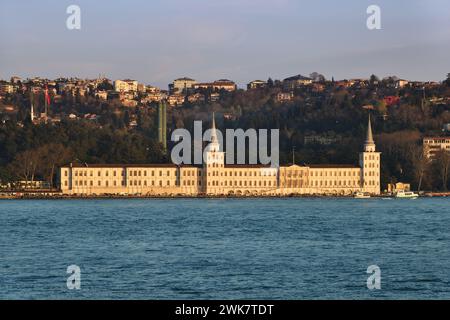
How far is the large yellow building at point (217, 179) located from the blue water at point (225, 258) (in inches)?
1459

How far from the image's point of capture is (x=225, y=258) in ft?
83.3

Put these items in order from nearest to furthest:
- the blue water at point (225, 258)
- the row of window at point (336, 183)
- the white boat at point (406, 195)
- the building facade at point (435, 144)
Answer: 1. the blue water at point (225, 258)
2. the white boat at point (406, 195)
3. the row of window at point (336, 183)
4. the building facade at point (435, 144)

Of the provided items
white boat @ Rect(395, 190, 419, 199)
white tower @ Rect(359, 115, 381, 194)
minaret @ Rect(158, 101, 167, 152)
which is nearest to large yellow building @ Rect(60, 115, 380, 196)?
white tower @ Rect(359, 115, 381, 194)

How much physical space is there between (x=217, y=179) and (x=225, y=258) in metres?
55.8

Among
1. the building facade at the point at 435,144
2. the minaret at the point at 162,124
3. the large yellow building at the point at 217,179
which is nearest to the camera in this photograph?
the large yellow building at the point at 217,179

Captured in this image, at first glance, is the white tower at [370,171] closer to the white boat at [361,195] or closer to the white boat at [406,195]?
the white boat at [361,195]

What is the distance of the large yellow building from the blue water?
1459 inches

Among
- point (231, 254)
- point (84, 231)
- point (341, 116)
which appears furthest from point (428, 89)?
point (231, 254)

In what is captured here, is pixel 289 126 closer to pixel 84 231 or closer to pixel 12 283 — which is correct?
pixel 84 231

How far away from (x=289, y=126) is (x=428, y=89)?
27157 mm

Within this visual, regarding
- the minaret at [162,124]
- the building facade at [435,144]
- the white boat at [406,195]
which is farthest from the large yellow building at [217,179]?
the minaret at [162,124]

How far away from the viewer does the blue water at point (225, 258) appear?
19312 mm

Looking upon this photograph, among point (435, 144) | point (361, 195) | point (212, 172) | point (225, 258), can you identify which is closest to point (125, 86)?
point (435, 144)

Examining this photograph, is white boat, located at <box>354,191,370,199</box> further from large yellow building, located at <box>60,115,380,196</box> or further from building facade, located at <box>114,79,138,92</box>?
building facade, located at <box>114,79,138,92</box>
